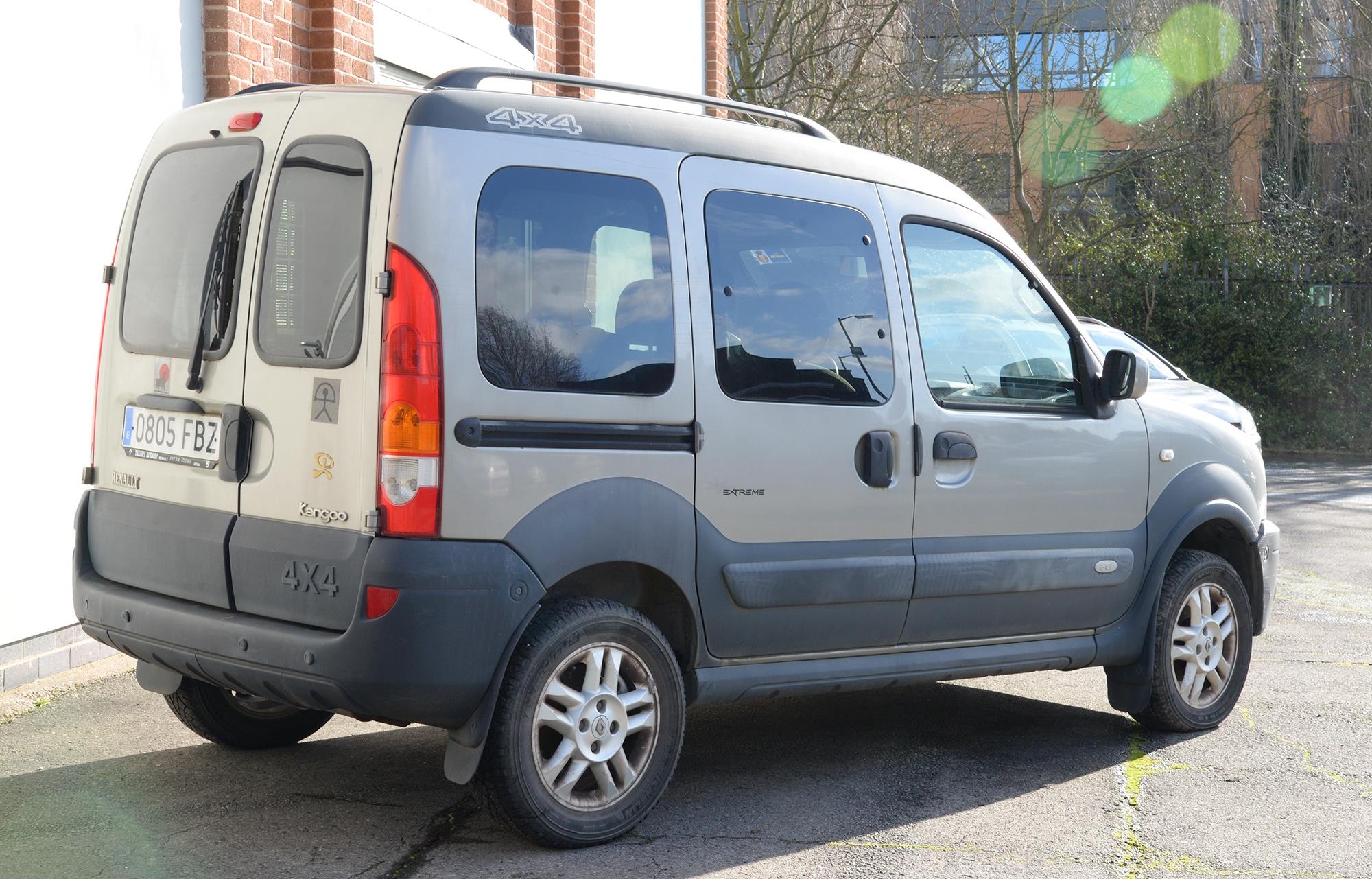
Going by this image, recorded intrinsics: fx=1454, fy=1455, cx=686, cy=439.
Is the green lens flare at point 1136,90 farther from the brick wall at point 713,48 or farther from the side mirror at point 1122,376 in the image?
the side mirror at point 1122,376

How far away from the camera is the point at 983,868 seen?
4.14 meters

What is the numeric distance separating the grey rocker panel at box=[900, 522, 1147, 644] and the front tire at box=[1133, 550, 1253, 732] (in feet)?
0.89

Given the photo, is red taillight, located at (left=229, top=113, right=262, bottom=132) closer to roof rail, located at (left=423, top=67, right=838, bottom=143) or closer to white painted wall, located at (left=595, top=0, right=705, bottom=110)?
roof rail, located at (left=423, top=67, right=838, bottom=143)

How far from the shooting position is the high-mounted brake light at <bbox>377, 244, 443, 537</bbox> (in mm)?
3752

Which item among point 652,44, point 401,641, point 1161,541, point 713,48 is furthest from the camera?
point 713,48

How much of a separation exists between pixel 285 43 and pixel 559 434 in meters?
4.58

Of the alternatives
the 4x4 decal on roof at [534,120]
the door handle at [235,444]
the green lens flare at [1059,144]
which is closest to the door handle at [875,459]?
the 4x4 decal on roof at [534,120]

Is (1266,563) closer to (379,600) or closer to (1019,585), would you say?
(1019,585)

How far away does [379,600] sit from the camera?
3.74 m

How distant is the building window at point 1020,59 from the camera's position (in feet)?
73.2

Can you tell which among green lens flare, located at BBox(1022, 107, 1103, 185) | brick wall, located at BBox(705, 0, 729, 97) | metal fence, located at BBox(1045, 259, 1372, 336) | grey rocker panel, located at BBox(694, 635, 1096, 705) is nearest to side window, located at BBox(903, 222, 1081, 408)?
grey rocker panel, located at BBox(694, 635, 1096, 705)

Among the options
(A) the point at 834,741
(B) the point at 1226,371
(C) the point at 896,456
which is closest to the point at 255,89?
(C) the point at 896,456

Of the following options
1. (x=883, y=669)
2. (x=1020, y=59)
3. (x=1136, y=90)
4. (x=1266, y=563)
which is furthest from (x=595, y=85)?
(x=1136, y=90)

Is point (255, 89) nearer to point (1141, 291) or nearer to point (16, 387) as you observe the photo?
point (16, 387)
